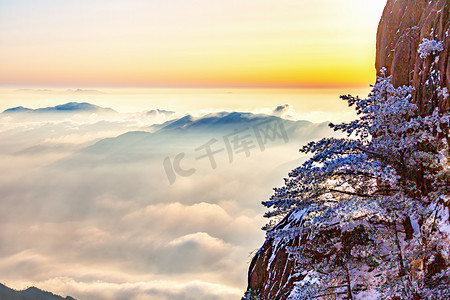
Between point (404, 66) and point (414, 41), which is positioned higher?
point (414, 41)

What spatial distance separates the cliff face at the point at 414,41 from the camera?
13.9m

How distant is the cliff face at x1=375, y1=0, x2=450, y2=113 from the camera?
13867 millimetres

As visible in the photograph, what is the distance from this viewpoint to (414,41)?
54.3 feet

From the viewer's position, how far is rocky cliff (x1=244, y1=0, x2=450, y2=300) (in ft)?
45.4

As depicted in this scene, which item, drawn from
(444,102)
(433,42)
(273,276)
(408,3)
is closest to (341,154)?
(444,102)

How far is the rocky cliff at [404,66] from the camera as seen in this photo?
13844 millimetres

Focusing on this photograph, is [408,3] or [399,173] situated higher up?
[408,3]

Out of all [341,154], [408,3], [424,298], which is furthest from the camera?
[408,3]

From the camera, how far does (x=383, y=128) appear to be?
1191cm

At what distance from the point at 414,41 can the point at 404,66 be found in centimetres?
109

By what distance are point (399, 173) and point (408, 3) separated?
1002cm

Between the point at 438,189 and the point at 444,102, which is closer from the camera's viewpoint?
the point at 438,189

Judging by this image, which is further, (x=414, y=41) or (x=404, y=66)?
(x=404, y=66)

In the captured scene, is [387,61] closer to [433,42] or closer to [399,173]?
[433,42]
